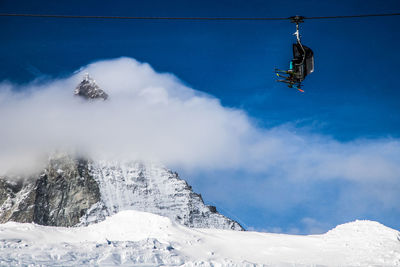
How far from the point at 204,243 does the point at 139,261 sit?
541 centimetres

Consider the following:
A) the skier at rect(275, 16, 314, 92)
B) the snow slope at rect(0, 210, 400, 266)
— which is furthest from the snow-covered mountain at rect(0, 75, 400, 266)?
the skier at rect(275, 16, 314, 92)

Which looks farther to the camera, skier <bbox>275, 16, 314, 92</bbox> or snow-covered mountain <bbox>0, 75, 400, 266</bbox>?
snow-covered mountain <bbox>0, 75, 400, 266</bbox>

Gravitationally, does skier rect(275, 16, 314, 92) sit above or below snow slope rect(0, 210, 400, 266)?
above

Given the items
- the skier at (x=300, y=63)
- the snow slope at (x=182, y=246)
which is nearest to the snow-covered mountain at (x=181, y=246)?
the snow slope at (x=182, y=246)

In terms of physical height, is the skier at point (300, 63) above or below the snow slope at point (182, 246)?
above

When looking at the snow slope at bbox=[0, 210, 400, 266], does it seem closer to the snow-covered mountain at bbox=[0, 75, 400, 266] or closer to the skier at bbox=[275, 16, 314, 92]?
the snow-covered mountain at bbox=[0, 75, 400, 266]

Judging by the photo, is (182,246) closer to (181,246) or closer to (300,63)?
(181,246)

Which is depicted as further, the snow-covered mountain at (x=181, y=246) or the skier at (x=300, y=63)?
the snow-covered mountain at (x=181, y=246)

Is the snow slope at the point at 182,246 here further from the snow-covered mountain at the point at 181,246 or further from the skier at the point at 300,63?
the skier at the point at 300,63

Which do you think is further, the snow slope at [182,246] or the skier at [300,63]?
the snow slope at [182,246]

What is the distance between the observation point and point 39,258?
24266mm

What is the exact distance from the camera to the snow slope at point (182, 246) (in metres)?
25.2

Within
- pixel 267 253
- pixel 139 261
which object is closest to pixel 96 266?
pixel 139 261

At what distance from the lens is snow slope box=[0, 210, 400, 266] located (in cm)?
2525
